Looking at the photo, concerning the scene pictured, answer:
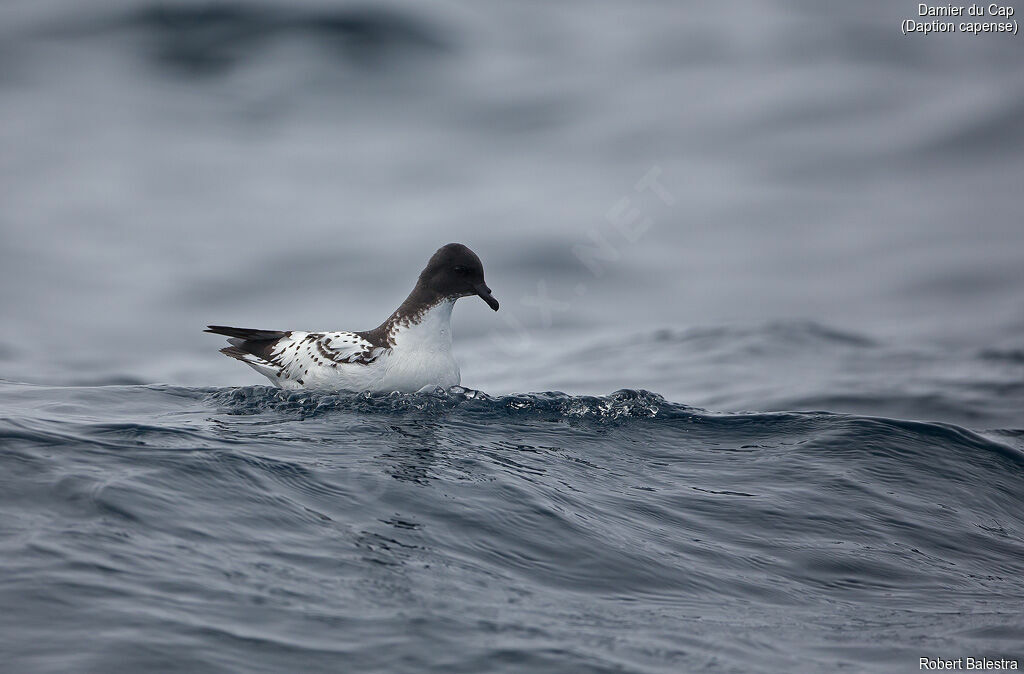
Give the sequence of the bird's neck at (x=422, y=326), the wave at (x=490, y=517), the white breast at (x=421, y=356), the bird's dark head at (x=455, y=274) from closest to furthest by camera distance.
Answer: the wave at (x=490, y=517) → the white breast at (x=421, y=356) → the bird's neck at (x=422, y=326) → the bird's dark head at (x=455, y=274)

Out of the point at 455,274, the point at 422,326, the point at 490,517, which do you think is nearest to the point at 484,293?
the point at 455,274

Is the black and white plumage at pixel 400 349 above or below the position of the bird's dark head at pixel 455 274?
below

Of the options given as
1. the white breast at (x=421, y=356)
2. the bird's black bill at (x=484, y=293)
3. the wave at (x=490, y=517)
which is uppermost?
the bird's black bill at (x=484, y=293)

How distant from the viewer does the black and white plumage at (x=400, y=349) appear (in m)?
9.62

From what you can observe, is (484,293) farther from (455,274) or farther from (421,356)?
(421,356)

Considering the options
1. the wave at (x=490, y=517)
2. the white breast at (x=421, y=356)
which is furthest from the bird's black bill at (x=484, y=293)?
the wave at (x=490, y=517)

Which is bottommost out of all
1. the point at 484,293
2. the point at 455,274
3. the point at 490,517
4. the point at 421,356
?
the point at 490,517

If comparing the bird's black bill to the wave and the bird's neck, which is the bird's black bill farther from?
the wave

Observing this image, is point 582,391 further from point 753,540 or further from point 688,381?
point 753,540

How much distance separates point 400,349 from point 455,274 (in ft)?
3.08

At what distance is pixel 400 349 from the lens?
971 cm

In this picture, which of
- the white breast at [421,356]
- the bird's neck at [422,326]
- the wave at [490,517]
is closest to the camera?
the wave at [490,517]

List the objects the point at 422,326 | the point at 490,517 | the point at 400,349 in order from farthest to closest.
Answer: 1. the point at 422,326
2. the point at 400,349
3. the point at 490,517

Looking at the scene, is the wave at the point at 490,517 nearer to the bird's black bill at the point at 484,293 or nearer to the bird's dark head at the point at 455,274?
the bird's black bill at the point at 484,293
